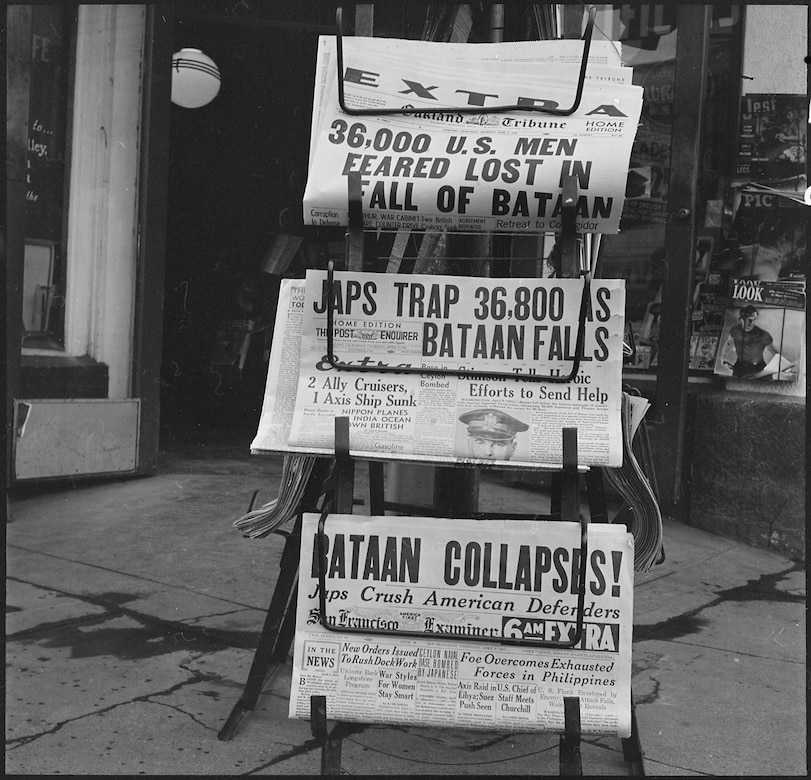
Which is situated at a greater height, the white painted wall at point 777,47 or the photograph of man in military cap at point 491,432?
the white painted wall at point 777,47

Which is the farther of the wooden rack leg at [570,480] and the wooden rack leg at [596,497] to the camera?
the wooden rack leg at [596,497]

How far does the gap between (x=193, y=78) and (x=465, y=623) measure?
6.04 meters

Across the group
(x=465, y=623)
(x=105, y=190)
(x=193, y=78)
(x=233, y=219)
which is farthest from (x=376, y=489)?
(x=233, y=219)

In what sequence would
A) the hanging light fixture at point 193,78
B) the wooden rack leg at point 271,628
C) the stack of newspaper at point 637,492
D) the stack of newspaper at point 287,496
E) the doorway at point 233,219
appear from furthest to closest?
the doorway at point 233,219, the hanging light fixture at point 193,78, the wooden rack leg at point 271,628, the stack of newspaper at point 287,496, the stack of newspaper at point 637,492

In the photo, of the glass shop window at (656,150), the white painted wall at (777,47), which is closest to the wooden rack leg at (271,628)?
the glass shop window at (656,150)

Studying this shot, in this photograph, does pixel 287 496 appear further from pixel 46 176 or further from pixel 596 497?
A: pixel 46 176

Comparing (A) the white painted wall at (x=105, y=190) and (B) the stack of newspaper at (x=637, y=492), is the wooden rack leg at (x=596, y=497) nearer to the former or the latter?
(B) the stack of newspaper at (x=637, y=492)

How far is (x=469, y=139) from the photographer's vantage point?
2074 mm

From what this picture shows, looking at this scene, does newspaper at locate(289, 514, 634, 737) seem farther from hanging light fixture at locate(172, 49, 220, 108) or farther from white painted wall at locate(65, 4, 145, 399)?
hanging light fixture at locate(172, 49, 220, 108)

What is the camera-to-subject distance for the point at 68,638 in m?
3.26

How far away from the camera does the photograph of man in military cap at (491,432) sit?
1971 mm

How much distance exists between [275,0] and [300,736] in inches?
224

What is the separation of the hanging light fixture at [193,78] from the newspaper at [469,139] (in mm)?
5269

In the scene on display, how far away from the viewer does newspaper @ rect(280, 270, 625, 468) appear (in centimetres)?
199
